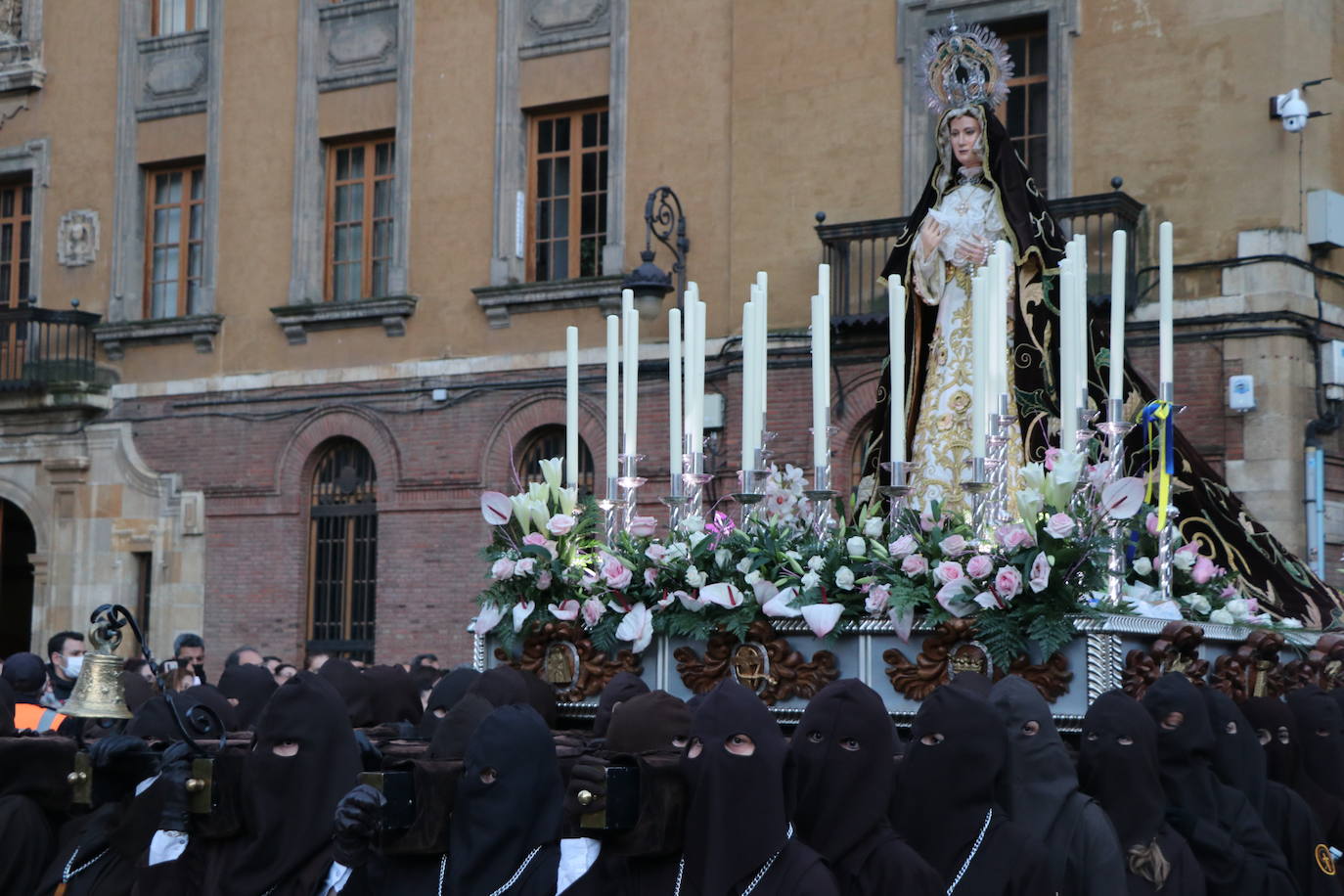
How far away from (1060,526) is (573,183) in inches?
501

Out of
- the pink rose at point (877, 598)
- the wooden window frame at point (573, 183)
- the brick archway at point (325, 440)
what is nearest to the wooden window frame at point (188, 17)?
the wooden window frame at point (573, 183)

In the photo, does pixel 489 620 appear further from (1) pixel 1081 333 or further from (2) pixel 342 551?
(2) pixel 342 551

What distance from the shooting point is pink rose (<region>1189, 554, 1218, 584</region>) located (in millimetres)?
7727

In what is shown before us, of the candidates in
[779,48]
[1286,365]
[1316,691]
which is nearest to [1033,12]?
[779,48]

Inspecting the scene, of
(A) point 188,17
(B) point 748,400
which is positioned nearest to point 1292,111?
(B) point 748,400

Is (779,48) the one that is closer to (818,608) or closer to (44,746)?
(818,608)

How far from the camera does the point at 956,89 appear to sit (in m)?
8.80

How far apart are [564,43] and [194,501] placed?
255 inches

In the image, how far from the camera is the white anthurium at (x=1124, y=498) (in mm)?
6719

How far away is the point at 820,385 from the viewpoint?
748 centimetres

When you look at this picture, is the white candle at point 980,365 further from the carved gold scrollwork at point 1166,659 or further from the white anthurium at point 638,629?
the white anthurium at point 638,629

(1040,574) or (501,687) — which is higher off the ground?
(1040,574)

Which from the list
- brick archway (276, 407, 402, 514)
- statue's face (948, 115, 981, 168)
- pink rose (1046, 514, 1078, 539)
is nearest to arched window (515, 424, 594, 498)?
brick archway (276, 407, 402, 514)

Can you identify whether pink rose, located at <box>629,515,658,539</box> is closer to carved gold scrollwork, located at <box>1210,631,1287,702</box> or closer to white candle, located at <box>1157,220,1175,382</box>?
white candle, located at <box>1157,220,1175,382</box>
